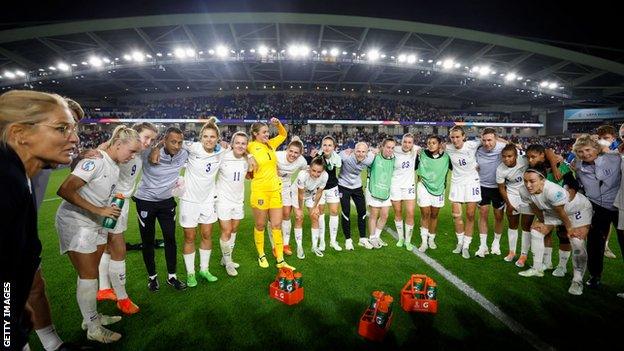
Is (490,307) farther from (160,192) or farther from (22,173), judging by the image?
(22,173)

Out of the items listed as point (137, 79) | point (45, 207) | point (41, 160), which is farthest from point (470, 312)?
point (137, 79)

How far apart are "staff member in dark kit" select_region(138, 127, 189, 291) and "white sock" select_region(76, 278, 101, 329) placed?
3.68 ft

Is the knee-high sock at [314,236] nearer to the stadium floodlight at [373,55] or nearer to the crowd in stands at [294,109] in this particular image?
the stadium floodlight at [373,55]

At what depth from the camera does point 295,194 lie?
6.14 metres

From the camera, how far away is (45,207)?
10.1 meters

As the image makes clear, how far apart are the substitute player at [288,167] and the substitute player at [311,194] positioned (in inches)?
6.8

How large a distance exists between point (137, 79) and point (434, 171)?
3826cm

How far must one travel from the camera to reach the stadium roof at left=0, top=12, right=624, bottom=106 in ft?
71.1

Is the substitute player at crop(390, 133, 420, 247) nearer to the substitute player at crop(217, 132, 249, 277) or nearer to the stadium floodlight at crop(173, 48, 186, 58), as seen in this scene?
the substitute player at crop(217, 132, 249, 277)

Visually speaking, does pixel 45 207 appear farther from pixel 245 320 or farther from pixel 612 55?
pixel 612 55

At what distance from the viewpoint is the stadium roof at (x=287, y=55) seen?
2167 centimetres

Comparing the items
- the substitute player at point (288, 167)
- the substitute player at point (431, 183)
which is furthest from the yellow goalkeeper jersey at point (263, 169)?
the substitute player at point (431, 183)

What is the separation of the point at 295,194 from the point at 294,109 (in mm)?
35633

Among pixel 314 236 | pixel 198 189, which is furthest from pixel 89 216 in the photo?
pixel 314 236
